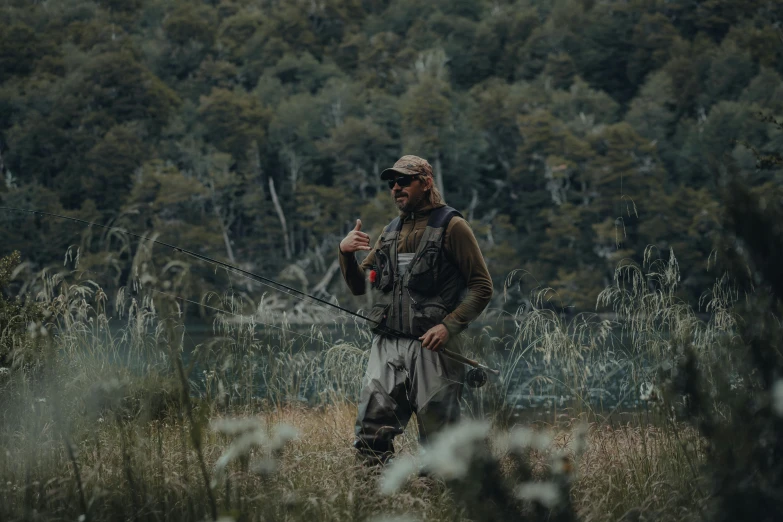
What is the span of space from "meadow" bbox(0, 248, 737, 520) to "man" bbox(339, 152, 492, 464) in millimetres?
209

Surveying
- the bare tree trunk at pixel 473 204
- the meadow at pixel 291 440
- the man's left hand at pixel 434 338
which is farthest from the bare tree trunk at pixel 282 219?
the man's left hand at pixel 434 338

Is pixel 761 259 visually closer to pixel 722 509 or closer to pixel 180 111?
pixel 722 509

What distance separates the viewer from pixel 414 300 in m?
3.86

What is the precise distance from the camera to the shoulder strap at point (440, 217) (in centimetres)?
389

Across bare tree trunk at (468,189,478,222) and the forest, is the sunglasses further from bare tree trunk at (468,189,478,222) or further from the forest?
bare tree trunk at (468,189,478,222)

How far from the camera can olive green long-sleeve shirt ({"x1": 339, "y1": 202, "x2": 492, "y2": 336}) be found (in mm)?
3793

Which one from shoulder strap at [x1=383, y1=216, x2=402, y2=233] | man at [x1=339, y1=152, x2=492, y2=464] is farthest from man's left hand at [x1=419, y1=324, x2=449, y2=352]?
shoulder strap at [x1=383, y1=216, x2=402, y2=233]

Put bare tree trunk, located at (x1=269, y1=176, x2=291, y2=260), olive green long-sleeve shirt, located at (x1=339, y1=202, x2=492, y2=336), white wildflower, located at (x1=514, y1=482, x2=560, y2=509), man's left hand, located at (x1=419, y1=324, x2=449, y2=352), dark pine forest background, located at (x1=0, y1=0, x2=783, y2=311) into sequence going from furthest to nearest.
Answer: bare tree trunk, located at (x1=269, y1=176, x2=291, y2=260) < dark pine forest background, located at (x1=0, y1=0, x2=783, y2=311) < olive green long-sleeve shirt, located at (x1=339, y1=202, x2=492, y2=336) < man's left hand, located at (x1=419, y1=324, x2=449, y2=352) < white wildflower, located at (x1=514, y1=482, x2=560, y2=509)

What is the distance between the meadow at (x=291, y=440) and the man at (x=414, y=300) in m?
0.21

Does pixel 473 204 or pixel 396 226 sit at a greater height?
pixel 396 226

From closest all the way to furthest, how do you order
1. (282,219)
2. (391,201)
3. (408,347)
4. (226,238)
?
(408,347), (226,238), (391,201), (282,219)

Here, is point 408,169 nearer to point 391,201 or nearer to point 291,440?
point 291,440

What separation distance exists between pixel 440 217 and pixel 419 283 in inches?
10.5

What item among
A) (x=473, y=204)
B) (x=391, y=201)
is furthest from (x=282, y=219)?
(x=473, y=204)
